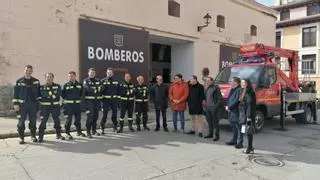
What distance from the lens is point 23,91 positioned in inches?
345

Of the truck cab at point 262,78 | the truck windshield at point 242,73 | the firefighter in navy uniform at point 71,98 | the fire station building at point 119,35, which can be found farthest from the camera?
the fire station building at point 119,35

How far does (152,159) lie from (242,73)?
575 cm

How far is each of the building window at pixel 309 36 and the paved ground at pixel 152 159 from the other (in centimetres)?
3483

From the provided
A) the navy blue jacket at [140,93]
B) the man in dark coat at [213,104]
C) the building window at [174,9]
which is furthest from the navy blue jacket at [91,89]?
the building window at [174,9]

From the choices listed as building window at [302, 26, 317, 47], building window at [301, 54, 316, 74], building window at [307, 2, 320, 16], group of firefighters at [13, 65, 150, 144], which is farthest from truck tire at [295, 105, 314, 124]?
building window at [307, 2, 320, 16]

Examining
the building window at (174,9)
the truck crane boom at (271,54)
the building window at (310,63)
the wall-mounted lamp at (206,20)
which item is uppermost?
the building window at (174,9)

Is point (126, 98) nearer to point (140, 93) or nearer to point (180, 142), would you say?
point (140, 93)

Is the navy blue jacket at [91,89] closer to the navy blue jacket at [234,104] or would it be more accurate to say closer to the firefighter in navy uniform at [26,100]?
the firefighter in navy uniform at [26,100]

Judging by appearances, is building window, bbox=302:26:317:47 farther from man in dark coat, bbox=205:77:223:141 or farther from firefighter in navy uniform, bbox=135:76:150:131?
firefighter in navy uniform, bbox=135:76:150:131

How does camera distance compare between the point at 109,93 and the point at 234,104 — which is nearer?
the point at 234,104

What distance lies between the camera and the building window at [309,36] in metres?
41.7

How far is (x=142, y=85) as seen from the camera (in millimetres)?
10969

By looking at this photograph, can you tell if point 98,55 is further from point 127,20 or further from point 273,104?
point 273,104

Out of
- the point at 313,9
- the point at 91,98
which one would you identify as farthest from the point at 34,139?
the point at 313,9
